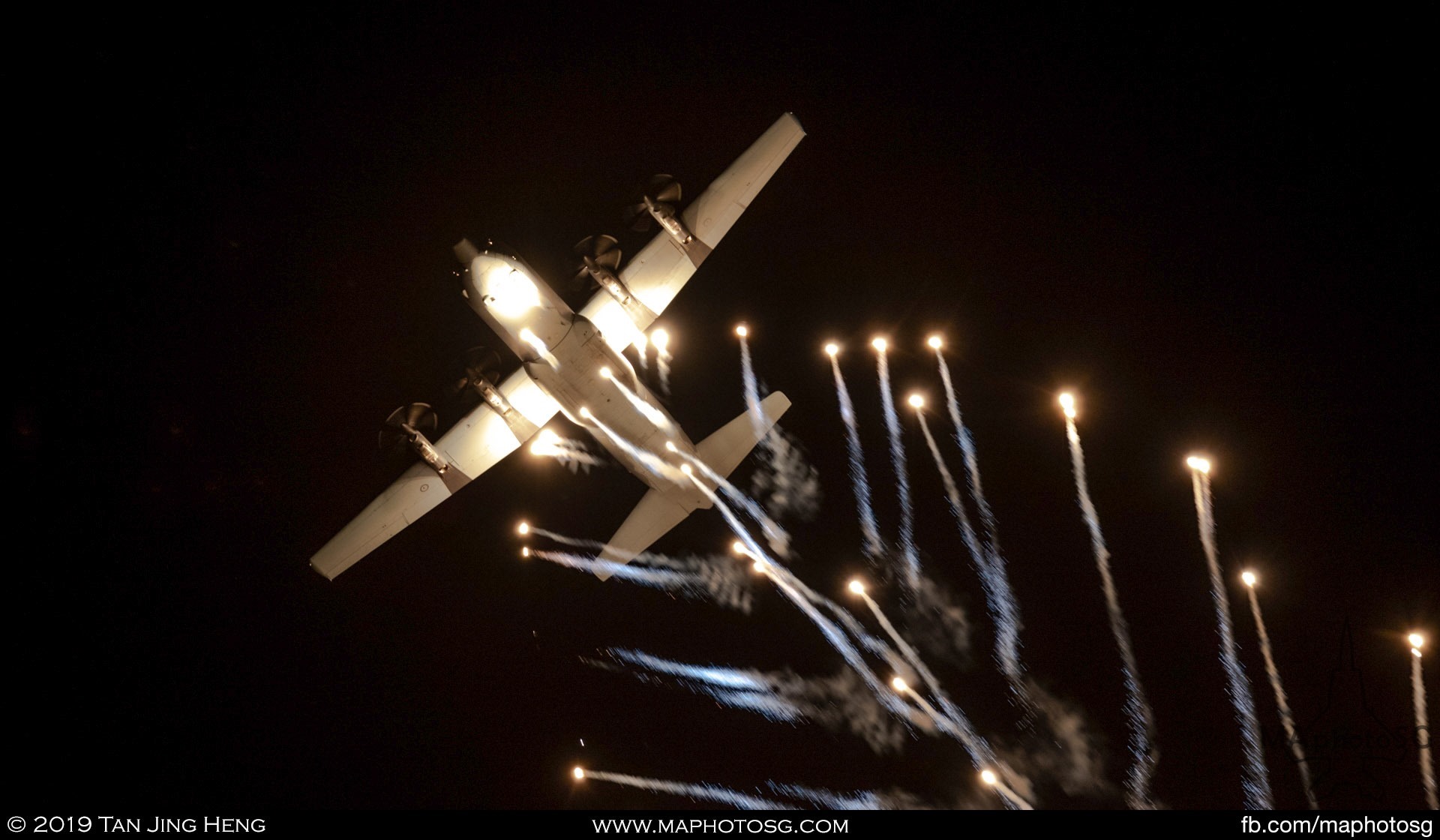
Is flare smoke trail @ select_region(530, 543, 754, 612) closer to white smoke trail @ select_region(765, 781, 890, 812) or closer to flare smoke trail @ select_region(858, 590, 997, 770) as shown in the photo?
flare smoke trail @ select_region(858, 590, 997, 770)

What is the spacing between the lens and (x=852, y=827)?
1184cm

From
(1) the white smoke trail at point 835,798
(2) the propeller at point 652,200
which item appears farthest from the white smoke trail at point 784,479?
(1) the white smoke trail at point 835,798

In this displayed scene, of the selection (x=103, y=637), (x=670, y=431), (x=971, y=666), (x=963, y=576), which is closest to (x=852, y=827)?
(x=971, y=666)

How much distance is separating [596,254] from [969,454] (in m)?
9.60

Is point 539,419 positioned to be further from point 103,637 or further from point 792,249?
point 103,637

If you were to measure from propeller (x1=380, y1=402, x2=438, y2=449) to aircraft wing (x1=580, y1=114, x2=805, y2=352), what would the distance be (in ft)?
14.3

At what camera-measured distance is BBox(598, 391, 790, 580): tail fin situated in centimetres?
1756

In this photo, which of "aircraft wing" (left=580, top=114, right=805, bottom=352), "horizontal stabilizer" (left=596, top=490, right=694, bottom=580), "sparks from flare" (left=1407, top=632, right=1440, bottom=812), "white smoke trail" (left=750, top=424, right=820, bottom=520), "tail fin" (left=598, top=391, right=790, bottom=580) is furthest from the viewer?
"white smoke trail" (left=750, top=424, right=820, bottom=520)

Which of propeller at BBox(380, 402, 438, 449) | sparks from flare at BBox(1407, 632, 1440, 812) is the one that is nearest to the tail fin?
propeller at BBox(380, 402, 438, 449)

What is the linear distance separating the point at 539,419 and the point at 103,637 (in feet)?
38.3

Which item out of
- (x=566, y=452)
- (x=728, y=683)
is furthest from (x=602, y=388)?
(x=728, y=683)

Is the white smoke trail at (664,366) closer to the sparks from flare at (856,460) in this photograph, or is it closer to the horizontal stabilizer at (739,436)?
the horizontal stabilizer at (739,436)

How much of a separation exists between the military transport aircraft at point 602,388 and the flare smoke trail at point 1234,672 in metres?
9.40

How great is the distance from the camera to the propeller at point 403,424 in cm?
1761
